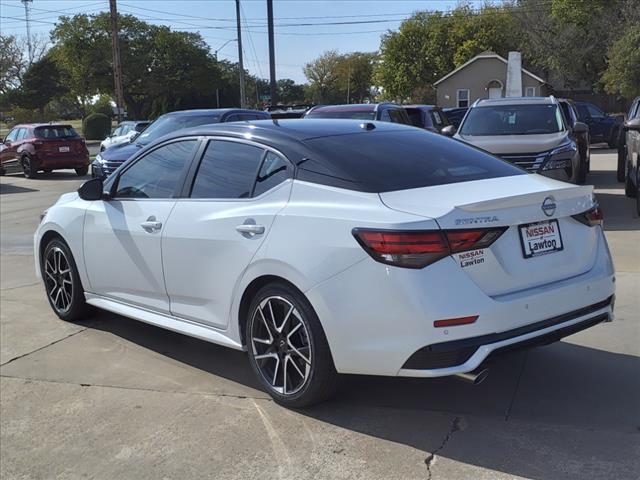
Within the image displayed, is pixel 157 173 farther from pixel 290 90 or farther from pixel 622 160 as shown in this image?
pixel 290 90

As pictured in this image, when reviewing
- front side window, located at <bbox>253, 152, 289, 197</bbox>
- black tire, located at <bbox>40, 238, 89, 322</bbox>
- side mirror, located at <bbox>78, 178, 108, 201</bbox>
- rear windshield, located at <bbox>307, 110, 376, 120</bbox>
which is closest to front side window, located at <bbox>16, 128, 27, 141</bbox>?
rear windshield, located at <bbox>307, 110, 376, 120</bbox>

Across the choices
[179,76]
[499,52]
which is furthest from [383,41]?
[179,76]

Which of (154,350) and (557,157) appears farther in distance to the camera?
(557,157)

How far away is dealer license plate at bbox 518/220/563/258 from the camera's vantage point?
3.54 meters

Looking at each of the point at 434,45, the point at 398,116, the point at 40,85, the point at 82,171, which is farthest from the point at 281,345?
the point at 40,85

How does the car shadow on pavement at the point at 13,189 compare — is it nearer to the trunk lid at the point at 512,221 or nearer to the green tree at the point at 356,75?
the trunk lid at the point at 512,221

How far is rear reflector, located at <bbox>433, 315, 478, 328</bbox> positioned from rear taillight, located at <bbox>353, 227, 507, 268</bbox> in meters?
0.29

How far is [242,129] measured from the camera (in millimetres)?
4477

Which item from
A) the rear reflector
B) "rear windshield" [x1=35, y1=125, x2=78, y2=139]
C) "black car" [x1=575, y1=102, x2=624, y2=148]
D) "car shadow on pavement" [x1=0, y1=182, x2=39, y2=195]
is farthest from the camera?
"black car" [x1=575, y1=102, x2=624, y2=148]

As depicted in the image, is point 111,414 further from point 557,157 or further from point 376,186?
point 557,157

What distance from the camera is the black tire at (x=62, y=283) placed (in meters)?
5.70

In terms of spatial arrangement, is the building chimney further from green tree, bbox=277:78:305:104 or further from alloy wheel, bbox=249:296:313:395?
green tree, bbox=277:78:305:104

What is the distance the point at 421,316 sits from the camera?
3.25m

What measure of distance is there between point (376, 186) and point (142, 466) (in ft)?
6.43
